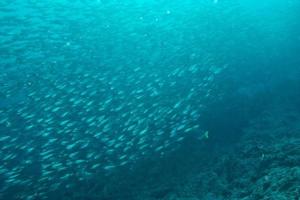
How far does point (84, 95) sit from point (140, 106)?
2370 mm

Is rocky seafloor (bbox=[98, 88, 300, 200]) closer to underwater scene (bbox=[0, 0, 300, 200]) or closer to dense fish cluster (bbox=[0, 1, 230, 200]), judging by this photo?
underwater scene (bbox=[0, 0, 300, 200])

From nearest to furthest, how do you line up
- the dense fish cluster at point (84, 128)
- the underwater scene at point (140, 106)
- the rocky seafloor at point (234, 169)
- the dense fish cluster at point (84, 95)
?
1. the rocky seafloor at point (234, 169)
2. the underwater scene at point (140, 106)
3. the dense fish cluster at point (84, 128)
4. the dense fish cluster at point (84, 95)

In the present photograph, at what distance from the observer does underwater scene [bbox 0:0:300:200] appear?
10.0 m

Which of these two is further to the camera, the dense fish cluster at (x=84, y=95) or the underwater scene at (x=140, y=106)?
the dense fish cluster at (x=84, y=95)

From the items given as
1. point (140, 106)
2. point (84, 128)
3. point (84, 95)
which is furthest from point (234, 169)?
point (84, 95)

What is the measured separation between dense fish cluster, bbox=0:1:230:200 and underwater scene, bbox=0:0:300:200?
0.06 m

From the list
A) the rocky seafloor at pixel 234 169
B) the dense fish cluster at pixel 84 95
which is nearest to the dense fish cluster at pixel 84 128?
the dense fish cluster at pixel 84 95

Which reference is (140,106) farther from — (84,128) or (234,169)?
(234,169)

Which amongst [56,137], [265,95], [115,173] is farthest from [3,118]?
[265,95]

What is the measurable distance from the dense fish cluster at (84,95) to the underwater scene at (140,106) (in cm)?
6

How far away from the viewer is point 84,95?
13414 millimetres

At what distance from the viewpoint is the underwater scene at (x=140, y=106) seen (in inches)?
394

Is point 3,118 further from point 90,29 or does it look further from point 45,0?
point 90,29

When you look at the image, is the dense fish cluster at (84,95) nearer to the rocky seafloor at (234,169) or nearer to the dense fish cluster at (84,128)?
the dense fish cluster at (84,128)
